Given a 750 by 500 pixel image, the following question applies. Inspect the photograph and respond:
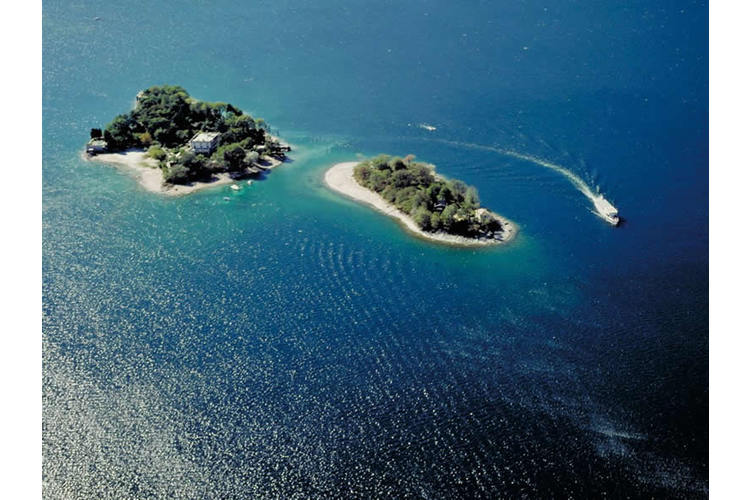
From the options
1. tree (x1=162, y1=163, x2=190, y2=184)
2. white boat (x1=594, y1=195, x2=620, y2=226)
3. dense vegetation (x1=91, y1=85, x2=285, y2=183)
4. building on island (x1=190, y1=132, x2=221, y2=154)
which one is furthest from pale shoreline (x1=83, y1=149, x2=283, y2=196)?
white boat (x1=594, y1=195, x2=620, y2=226)

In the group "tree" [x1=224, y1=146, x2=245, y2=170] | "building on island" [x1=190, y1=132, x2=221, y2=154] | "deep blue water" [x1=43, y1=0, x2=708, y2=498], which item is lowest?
"deep blue water" [x1=43, y1=0, x2=708, y2=498]

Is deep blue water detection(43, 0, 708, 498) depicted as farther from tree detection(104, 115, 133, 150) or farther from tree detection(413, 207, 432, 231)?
tree detection(104, 115, 133, 150)

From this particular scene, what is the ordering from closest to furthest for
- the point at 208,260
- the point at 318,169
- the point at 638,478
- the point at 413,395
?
the point at 638,478 → the point at 413,395 → the point at 208,260 → the point at 318,169

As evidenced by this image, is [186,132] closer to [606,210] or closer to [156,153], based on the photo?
[156,153]

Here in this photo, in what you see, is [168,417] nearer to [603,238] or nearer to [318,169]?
[318,169]

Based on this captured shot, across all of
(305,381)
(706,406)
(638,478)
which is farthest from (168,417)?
(706,406)

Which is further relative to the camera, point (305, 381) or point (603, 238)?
point (603, 238)

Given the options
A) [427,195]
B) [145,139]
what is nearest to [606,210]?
[427,195]
